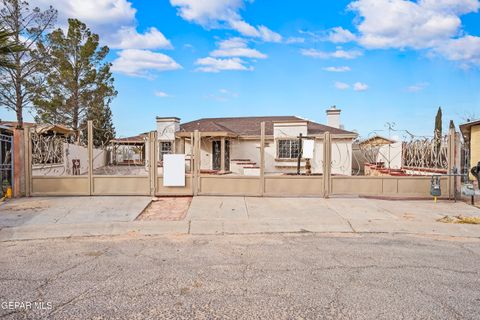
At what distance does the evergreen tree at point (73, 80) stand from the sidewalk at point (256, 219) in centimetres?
2071

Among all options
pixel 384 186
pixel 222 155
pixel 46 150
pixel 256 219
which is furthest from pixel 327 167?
pixel 222 155

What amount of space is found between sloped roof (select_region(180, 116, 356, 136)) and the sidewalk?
1235 centimetres

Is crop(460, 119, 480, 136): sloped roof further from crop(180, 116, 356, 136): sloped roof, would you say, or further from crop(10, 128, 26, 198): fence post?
crop(10, 128, 26, 198): fence post

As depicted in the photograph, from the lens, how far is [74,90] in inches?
1135

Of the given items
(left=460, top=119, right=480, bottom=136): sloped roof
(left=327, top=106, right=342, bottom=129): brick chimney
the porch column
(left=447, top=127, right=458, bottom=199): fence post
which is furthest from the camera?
(left=327, top=106, right=342, bottom=129): brick chimney

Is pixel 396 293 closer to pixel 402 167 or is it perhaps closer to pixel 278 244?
pixel 278 244

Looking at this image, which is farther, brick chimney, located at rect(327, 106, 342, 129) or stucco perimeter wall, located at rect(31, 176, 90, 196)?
brick chimney, located at rect(327, 106, 342, 129)

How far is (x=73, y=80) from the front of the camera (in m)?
28.5

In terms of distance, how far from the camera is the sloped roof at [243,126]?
22.8m

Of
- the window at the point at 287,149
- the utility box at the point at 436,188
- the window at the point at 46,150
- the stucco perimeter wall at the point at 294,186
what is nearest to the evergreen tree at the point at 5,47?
the window at the point at 46,150

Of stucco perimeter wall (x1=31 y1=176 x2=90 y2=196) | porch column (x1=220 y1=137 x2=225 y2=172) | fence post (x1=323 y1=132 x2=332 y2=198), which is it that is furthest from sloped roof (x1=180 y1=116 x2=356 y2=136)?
stucco perimeter wall (x1=31 y1=176 x2=90 y2=196)

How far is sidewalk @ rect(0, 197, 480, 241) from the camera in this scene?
736 cm

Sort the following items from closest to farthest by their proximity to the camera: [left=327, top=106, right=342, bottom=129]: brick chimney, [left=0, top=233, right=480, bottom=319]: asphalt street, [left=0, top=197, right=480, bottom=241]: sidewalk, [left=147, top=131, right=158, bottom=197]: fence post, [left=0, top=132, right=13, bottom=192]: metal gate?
[left=0, top=233, right=480, bottom=319]: asphalt street
[left=0, top=197, right=480, bottom=241]: sidewalk
[left=0, top=132, right=13, bottom=192]: metal gate
[left=147, top=131, right=158, bottom=197]: fence post
[left=327, top=106, right=342, bottom=129]: brick chimney

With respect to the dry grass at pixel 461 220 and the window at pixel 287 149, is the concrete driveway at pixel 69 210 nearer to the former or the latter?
the dry grass at pixel 461 220
